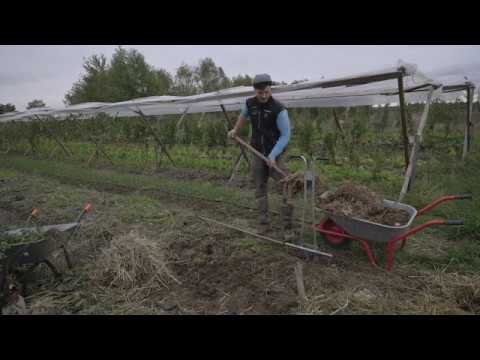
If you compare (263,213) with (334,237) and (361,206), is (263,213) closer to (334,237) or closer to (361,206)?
(334,237)

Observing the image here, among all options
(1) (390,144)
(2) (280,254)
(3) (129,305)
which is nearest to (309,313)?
(2) (280,254)

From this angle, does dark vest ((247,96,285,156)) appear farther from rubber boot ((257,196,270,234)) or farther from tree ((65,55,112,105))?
tree ((65,55,112,105))

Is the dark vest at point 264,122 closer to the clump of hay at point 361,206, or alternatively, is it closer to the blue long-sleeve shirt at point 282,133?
the blue long-sleeve shirt at point 282,133

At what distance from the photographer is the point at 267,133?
148 inches

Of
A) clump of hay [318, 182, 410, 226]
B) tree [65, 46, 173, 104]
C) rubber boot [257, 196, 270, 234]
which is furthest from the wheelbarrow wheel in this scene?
tree [65, 46, 173, 104]

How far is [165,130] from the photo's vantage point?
34.8ft

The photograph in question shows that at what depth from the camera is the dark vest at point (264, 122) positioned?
3.62 metres

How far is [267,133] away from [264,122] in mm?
145

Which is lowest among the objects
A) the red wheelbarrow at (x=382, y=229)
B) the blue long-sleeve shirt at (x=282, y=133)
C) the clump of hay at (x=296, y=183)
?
the red wheelbarrow at (x=382, y=229)

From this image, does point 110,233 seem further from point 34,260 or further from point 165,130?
point 165,130

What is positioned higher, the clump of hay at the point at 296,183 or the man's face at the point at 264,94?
the man's face at the point at 264,94

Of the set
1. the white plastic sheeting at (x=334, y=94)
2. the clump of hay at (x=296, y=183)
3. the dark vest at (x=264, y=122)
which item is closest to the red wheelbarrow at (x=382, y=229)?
the clump of hay at (x=296, y=183)

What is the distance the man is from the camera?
348cm

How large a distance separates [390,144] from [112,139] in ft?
36.9
